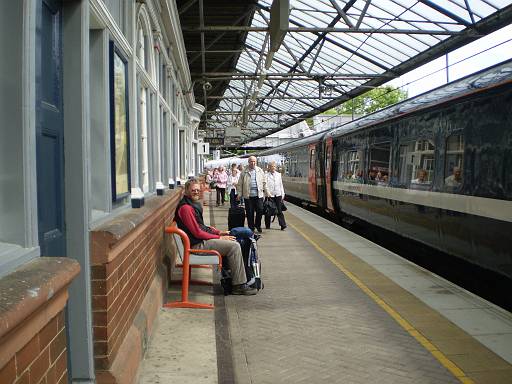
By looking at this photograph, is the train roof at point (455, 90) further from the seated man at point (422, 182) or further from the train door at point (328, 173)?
the train door at point (328, 173)

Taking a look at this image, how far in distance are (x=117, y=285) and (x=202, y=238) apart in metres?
2.70

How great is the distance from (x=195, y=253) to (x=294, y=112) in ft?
82.6

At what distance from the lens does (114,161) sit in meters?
3.99

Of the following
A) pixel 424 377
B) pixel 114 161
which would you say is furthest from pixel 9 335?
pixel 424 377

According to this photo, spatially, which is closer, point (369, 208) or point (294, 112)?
point (369, 208)

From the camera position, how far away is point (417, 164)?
28.3ft

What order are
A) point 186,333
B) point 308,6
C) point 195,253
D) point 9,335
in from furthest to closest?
1. point 308,6
2. point 195,253
3. point 186,333
4. point 9,335

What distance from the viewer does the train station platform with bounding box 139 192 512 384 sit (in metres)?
4.17

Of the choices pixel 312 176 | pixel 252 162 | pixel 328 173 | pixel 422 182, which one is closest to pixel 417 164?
pixel 422 182

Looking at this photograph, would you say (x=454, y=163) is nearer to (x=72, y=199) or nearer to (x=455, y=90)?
(x=455, y=90)

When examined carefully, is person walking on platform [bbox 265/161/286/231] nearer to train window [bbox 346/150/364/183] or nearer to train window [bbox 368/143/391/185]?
train window [bbox 346/150/364/183]

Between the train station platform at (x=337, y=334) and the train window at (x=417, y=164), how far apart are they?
1.48m

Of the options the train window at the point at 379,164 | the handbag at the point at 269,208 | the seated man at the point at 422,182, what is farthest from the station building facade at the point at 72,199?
the handbag at the point at 269,208

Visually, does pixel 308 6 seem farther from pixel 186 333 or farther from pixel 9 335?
pixel 9 335
